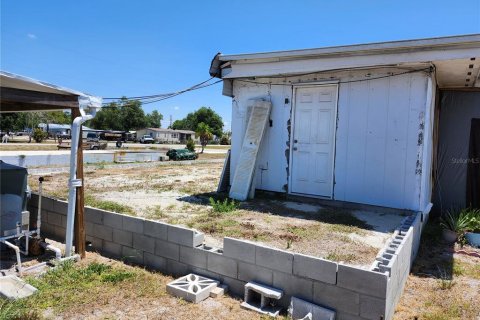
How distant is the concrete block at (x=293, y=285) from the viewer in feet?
9.84

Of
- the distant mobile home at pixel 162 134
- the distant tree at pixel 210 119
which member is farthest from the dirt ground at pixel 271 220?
the distant tree at pixel 210 119

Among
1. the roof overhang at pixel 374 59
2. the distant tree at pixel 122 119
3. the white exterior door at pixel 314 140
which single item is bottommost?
the white exterior door at pixel 314 140

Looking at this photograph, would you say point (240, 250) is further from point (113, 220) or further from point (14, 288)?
point (14, 288)

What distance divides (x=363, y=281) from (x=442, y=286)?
1.60m

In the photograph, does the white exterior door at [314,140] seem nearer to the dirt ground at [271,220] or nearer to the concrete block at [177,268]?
the dirt ground at [271,220]

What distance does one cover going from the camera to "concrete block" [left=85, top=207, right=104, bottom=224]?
15.0 ft

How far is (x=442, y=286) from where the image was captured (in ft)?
12.0

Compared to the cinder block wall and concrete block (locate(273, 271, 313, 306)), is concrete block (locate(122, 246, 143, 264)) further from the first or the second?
concrete block (locate(273, 271, 313, 306))

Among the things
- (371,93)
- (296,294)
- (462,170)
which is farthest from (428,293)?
(462,170)

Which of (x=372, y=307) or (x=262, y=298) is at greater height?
(x=372, y=307)

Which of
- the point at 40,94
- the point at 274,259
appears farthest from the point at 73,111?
the point at 274,259

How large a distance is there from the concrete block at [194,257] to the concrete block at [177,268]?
0.06m

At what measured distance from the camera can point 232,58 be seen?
21.4 ft

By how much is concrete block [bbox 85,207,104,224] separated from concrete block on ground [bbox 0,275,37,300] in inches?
47.9
